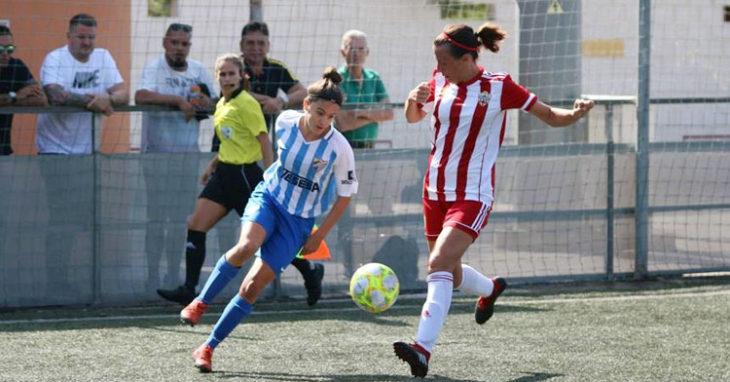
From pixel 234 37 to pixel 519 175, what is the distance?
2740mm

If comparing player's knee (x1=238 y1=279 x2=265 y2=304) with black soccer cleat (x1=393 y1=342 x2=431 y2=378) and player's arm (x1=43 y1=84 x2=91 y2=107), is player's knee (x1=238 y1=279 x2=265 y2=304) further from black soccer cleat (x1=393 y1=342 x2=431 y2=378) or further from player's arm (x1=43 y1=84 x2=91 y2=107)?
player's arm (x1=43 y1=84 x2=91 y2=107)

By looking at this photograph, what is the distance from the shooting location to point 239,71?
8984 millimetres

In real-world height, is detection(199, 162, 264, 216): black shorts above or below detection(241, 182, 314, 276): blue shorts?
above

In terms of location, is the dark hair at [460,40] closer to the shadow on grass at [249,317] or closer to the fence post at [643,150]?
the shadow on grass at [249,317]

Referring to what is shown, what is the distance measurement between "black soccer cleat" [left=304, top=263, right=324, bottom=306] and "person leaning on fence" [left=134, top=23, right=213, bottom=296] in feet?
3.88

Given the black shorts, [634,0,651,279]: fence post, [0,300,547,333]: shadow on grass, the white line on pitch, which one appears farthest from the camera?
[634,0,651,279]: fence post

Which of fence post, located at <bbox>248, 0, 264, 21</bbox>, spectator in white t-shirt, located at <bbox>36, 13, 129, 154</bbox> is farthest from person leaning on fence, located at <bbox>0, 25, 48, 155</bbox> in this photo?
fence post, located at <bbox>248, 0, 264, 21</bbox>

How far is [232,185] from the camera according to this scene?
9062 millimetres

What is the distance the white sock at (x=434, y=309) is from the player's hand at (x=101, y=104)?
145 inches

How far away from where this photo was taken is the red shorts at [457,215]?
6824 millimetres

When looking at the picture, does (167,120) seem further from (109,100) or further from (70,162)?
→ (70,162)

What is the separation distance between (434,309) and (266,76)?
13.1 ft

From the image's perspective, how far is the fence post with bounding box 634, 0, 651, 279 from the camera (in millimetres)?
10859

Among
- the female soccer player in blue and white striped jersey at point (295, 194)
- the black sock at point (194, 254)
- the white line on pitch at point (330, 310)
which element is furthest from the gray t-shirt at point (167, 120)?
the female soccer player in blue and white striped jersey at point (295, 194)
